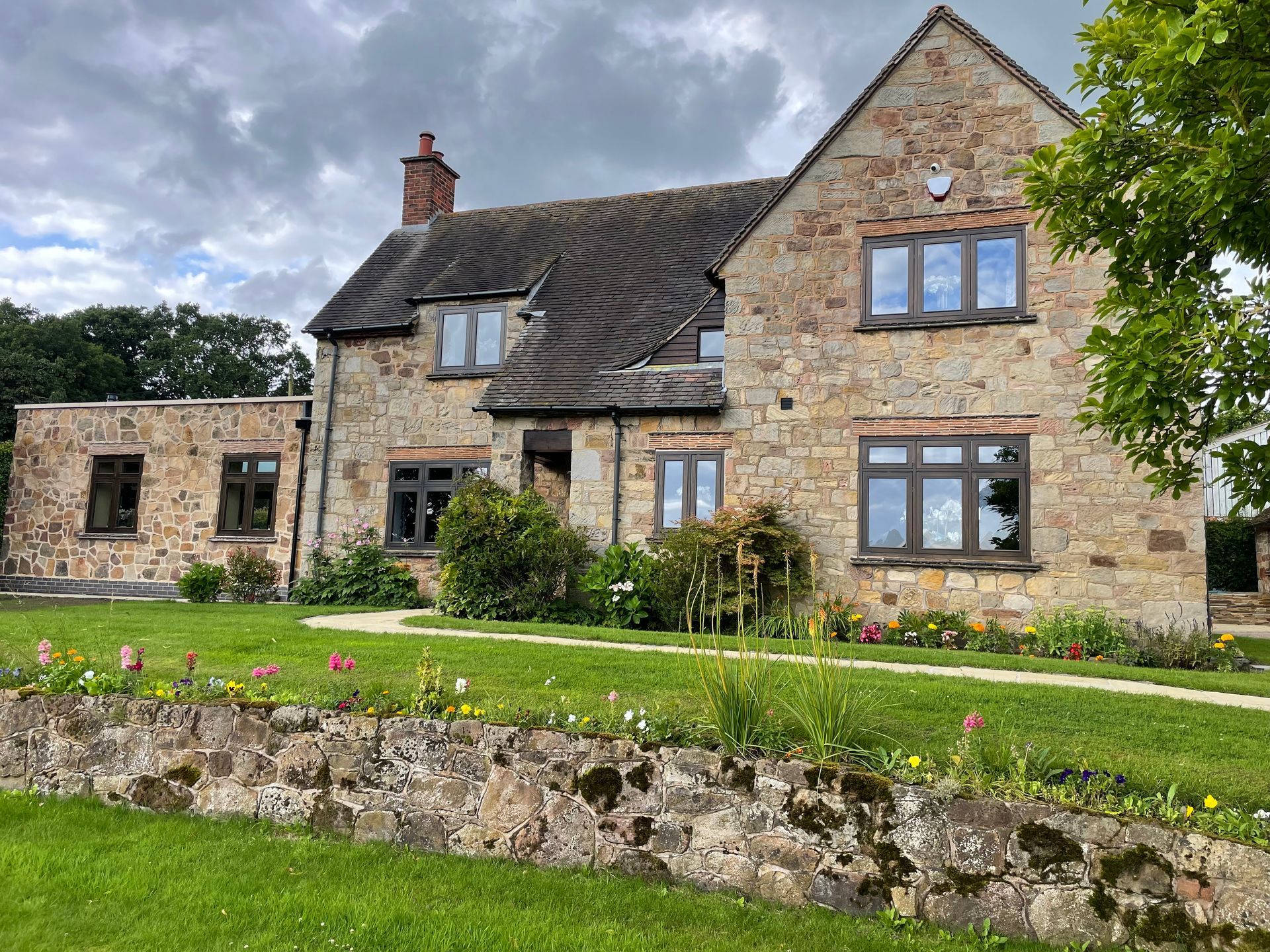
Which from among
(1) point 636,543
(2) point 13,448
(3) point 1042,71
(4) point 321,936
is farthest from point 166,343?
(4) point 321,936

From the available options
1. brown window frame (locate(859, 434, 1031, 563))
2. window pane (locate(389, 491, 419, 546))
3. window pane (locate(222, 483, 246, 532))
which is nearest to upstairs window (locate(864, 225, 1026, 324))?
brown window frame (locate(859, 434, 1031, 563))

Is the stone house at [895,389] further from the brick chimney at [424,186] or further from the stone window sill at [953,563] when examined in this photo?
the brick chimney at [424,186]

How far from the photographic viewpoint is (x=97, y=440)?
19.3 m

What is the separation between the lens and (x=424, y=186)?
20.5 m

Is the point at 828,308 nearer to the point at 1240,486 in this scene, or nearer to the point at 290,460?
the point at 1240,486

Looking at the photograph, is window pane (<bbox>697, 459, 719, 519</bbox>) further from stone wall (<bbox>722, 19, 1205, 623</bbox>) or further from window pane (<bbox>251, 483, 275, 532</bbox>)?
window pane (<bbox>251, 483, 275, 532</bbox>)

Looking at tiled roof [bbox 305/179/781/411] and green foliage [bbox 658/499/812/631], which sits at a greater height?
tiled roof [bbox 305/179/781/411]

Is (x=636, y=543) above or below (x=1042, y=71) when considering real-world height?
below

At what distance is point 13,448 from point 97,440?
2609mm

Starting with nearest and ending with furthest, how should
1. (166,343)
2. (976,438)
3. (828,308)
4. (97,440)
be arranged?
1. (976,438)
2. (828,308)
3. (97,440)
4. (166,343)

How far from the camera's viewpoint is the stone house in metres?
11.5

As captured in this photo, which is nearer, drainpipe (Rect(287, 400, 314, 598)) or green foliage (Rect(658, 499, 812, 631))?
green foliage (Rect(658, 499, 812, 631))

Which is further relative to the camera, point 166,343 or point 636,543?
point 166,343

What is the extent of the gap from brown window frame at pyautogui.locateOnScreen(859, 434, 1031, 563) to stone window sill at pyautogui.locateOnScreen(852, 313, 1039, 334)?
1.65m
